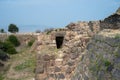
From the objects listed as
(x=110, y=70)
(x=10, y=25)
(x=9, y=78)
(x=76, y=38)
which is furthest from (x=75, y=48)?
(x=10, y=25)

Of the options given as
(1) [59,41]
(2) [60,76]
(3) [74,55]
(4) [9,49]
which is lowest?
(4) [9,49]

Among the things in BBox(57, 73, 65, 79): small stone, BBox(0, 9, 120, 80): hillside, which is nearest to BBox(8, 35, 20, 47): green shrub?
BBox(0, 9, 120, 80): hillside

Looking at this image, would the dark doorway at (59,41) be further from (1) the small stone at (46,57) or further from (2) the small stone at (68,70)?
(2) the small stone at (68,70)

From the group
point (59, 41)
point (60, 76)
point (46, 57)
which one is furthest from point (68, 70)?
point (59, 41)

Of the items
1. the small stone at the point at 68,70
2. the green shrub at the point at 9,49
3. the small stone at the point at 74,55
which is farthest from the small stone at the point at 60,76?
the green shrub at the point at 9,49

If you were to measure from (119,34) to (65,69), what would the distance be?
4.53 meters

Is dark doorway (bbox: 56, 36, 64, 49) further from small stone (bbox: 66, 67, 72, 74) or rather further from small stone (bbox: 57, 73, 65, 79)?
small stone (bbox: 66, 67, 72, 74)

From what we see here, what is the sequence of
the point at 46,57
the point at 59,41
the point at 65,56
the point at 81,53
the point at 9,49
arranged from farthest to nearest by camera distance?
the point at 9,49, the point at 59,41, the point at 46,57, the point at 65,56, the point at 81,53

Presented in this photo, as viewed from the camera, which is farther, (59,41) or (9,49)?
(9,49)

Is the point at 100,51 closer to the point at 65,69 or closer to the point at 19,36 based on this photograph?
the point at 65,69

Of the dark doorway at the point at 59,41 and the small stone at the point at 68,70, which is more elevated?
the dark doorway at the point at 59,41

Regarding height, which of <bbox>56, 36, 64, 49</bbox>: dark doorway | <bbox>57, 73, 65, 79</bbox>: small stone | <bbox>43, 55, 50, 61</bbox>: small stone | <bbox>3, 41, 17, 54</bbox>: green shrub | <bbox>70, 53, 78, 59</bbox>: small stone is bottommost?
<bbox>3, 41, 17, 54</bbox>: green shrub

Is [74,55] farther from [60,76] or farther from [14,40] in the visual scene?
[14,40]

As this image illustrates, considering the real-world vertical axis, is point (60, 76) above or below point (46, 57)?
below
